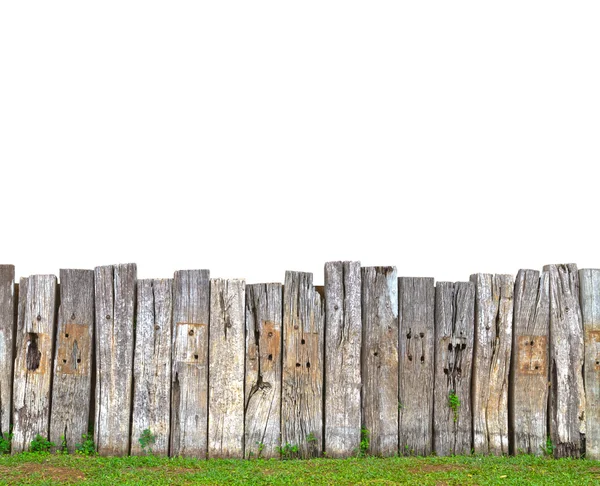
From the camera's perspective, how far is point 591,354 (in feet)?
26.2

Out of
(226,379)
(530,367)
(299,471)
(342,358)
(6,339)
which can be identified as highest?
(6,339)

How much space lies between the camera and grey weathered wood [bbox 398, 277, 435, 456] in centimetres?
785

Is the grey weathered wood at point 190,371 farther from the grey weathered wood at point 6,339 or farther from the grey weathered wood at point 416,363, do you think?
the grey weathered wood at point 416,363

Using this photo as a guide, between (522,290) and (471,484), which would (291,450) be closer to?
(471,484)

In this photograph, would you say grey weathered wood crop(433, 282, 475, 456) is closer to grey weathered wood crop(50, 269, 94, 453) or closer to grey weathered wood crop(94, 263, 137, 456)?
grey weathered wood crop(94, 263, 137, 456)

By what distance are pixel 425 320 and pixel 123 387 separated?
3.56 meters

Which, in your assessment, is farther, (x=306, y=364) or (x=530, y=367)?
(x=530, y=367)

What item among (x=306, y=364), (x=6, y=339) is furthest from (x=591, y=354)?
(x=6, y=339)

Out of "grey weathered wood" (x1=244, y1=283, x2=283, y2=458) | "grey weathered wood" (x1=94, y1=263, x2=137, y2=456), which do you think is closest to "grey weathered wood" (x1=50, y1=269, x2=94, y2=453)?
"grey weathered wood" (x1=94, y1=263, x2=137, y2=456)

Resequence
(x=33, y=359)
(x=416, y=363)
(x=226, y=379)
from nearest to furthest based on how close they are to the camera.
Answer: (x=226, y=379)
(x=416, y=363)
(x=33, y=359)

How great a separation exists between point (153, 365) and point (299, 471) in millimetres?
2078

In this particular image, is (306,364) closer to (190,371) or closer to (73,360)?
(190,371)

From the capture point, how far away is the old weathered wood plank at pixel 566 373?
790 centimetres

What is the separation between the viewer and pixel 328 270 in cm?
793
